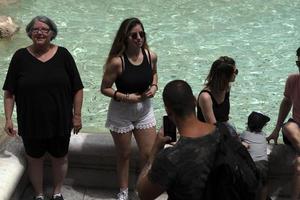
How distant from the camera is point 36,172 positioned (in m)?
4.30

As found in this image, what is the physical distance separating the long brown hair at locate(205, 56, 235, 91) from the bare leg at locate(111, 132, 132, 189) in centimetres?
81

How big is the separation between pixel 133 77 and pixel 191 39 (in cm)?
681

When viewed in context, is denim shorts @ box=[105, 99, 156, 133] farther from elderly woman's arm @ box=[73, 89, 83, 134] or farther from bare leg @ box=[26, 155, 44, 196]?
bare leg @ box=[26, 155, 44, 196]

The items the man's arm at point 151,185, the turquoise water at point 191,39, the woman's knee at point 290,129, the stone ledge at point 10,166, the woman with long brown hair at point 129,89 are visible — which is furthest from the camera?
the turquoise water at point 191,39

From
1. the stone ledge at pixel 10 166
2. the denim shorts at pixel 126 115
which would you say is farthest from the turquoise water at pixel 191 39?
the denim shorts at pixel 126 115

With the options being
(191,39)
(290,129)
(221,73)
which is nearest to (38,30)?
(221,73)

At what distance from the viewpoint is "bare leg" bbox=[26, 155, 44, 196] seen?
14.0ft

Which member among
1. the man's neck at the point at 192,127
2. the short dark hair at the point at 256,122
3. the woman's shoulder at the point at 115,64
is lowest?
the short dark hair at the point at 256,122

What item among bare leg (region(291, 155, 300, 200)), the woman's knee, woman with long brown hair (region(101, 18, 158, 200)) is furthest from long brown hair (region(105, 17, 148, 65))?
bare leg (region(291, 155, 300, 200))

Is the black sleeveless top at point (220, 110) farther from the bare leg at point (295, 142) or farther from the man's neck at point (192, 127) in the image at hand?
the man's neck at point (192, 127)

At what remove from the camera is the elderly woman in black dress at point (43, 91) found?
3.91m

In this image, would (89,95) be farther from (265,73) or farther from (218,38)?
(218,38)

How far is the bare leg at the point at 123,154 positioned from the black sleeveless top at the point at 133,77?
15.1 inches

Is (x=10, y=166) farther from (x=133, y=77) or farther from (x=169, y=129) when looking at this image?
(x=169, y=129)
